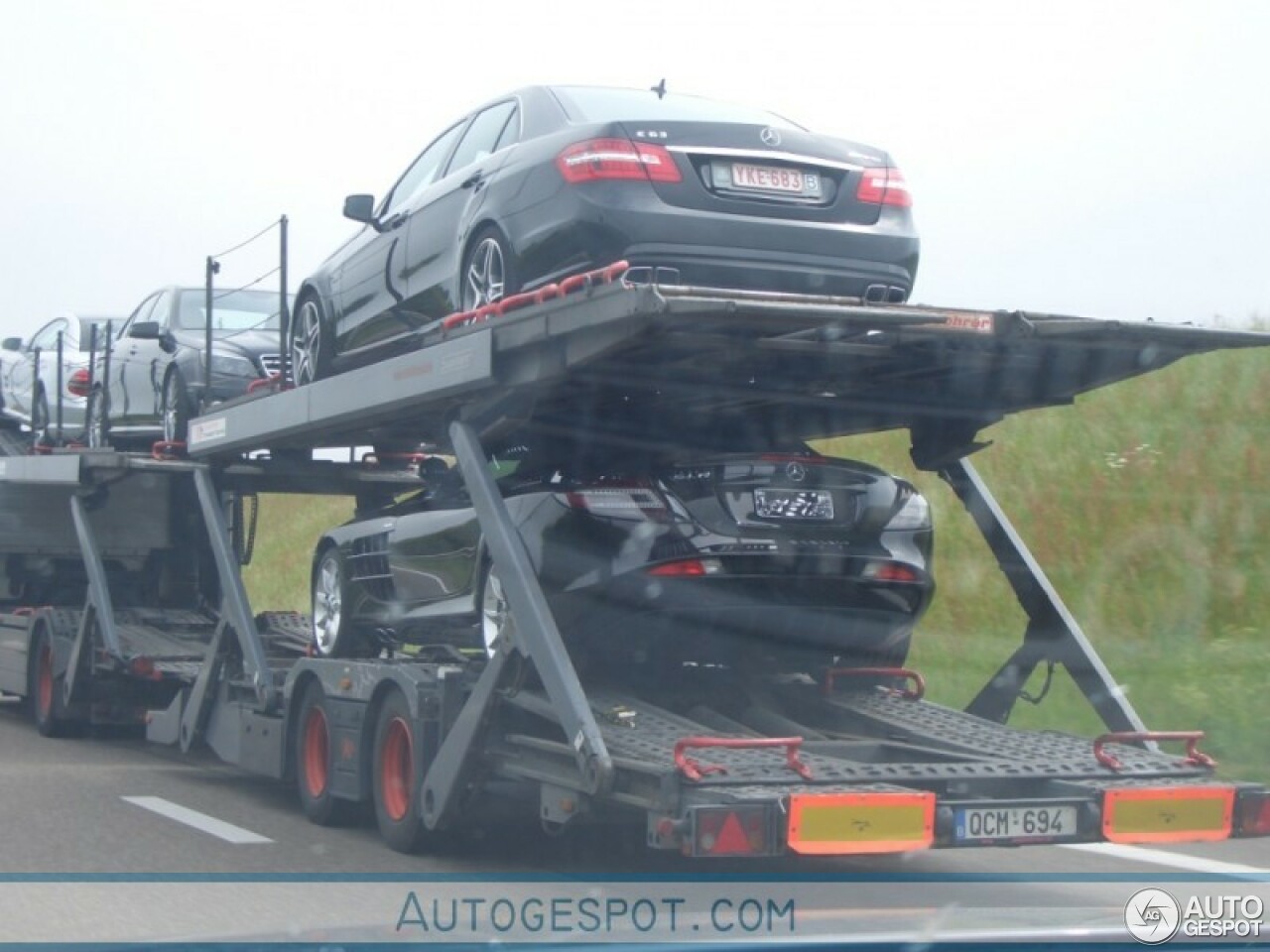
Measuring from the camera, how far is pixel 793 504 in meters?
7.25

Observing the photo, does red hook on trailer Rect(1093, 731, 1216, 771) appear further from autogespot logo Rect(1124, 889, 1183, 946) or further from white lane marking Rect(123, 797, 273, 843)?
white lane marking Rect(123, 797, 273, 843)

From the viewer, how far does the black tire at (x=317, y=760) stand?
8836mm

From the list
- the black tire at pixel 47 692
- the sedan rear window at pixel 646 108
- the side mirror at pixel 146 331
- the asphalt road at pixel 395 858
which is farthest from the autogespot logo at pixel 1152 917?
the black tire at pixel 47 692

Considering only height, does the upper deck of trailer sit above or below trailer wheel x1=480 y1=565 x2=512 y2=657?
above

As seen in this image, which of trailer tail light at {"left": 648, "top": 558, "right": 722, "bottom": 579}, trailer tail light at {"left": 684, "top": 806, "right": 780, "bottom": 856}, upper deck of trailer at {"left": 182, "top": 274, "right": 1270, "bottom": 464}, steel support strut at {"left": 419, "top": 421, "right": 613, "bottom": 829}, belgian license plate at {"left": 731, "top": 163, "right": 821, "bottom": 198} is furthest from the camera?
belgian license plate at {"left": 731, "top": 163, "right": 821, "bottom": 198}

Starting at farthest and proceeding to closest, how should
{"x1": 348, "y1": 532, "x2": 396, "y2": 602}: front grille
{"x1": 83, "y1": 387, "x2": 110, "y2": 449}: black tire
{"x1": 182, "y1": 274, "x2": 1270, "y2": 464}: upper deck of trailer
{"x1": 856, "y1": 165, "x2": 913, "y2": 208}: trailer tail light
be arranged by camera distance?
1. {"x1": 83, "y1": 387, "x2": 110, "y2": 449}: black tire
2. {"x1": 348, "y1": 532, "x2": 396, "y2": 602}: front grille
3. {"x1": 856, "y1": 165, "x2": 913, "y2": 208}: trailer tail light
4. {"x1": 182, "y1": 274, "x2": 1270, "y2": 464}: upper deck of trailer

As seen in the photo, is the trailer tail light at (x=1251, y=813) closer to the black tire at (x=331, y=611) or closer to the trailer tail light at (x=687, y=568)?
the trailer tail light at (x=687, y=568)

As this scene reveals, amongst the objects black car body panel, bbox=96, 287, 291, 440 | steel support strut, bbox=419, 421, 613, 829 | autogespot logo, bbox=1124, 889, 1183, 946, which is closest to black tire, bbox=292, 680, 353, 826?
steel support strut, bbox=419, 421, 613, 829

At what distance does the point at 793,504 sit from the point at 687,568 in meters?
0.54

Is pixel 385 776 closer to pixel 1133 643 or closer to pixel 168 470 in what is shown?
pixel 168 470

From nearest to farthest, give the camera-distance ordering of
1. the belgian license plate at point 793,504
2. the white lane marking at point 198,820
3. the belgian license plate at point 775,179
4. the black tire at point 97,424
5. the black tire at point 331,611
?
the belgian license plate at point 793,504 → the belgian license plate at point 775,179 → the white lane marking at point 198,820 → the black tire at point 331,611 → the black tire at point 97,424

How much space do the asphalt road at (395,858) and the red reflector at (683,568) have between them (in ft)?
4.43

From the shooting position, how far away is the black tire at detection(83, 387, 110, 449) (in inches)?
535

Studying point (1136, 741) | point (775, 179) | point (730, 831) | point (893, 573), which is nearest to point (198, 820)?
point (893, 573)
